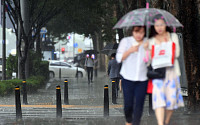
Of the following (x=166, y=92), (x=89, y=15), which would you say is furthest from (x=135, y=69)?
(x=89, y=15)

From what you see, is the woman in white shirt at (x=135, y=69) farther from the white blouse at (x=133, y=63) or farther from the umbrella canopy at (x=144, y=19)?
the umbrella canopy at (x=144, y=19)

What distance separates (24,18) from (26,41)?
7.29 feet

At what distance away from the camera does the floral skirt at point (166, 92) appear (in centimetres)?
686

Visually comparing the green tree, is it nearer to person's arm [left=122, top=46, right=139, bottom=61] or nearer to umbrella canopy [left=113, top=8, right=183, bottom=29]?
umbrella canopy [left=113, top=8, right=183, bottom=29]

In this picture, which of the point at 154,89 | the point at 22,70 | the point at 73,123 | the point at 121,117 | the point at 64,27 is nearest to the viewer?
the point at 154,89

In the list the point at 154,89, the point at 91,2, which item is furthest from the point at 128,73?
the point at 91,2

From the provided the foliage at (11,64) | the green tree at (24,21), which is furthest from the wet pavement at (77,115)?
the foliage at (11,64)

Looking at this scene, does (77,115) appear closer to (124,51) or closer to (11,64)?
(124,51)

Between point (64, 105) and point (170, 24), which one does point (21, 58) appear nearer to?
point (64, 105)

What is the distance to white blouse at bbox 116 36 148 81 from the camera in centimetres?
707

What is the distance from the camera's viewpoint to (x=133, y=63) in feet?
23.3

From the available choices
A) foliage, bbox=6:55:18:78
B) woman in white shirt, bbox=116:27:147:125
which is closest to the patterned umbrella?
woman in white shirt, bbox=116:27:147:125

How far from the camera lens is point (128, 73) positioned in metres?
7.15

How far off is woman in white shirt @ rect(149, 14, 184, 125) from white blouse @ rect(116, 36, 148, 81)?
0.20 metres
